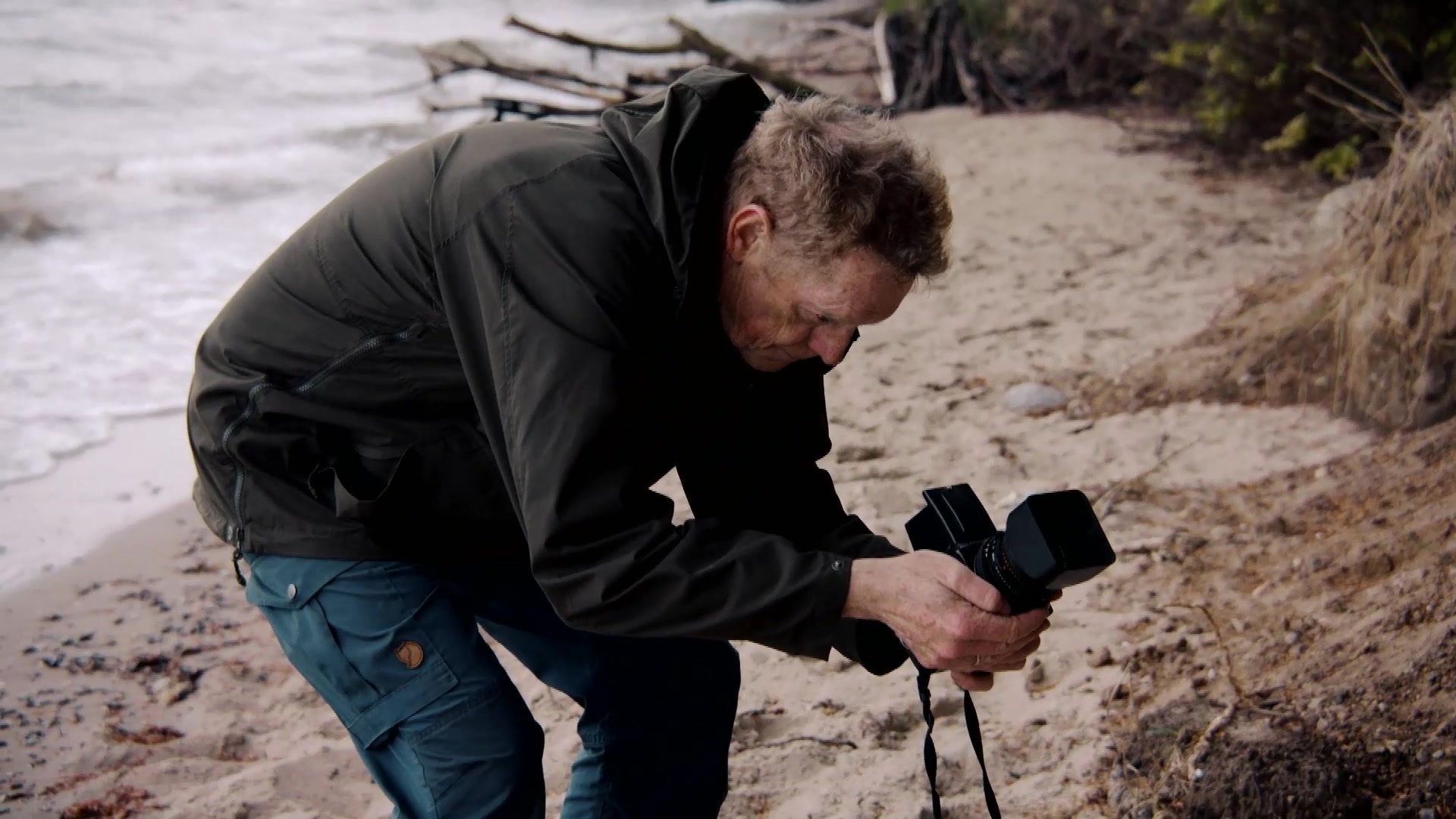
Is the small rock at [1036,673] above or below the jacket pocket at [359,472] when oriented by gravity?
below

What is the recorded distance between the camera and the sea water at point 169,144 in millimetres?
6266

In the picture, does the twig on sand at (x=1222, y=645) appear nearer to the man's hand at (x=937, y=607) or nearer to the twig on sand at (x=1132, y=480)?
the twig on sand at (x=1132, y=480)

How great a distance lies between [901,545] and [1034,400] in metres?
1.04

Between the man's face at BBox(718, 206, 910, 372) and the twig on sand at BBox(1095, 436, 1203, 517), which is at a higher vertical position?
the man's face at BBox(718, 206, 910, 372)

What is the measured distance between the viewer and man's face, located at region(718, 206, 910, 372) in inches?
68.5

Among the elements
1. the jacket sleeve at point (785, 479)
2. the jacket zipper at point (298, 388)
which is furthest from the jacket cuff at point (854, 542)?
the jacket zipper at point (298, 388)

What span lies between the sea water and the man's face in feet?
14.1

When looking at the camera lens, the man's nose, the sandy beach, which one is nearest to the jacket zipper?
the man's nose

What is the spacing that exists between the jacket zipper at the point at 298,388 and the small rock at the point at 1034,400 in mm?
2936

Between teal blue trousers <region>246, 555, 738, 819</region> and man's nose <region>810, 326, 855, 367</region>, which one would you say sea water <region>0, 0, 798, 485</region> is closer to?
teal blue trousers <region>246, 555, 738, 819</region>

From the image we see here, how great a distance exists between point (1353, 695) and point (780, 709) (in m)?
1.24

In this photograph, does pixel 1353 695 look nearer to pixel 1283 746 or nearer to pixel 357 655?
pixel 1283 746

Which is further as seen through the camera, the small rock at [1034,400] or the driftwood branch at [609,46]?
the driftwood branch at [609,46]

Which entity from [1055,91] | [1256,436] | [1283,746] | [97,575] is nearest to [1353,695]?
[1283,746]
